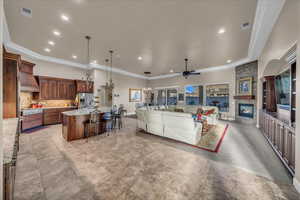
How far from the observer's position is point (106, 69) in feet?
24.2

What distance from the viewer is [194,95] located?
823 centimetres

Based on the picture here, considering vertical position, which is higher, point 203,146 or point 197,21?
point 197,21

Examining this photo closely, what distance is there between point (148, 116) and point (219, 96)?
5535 millimetres

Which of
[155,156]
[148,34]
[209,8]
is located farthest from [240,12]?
[155,156]

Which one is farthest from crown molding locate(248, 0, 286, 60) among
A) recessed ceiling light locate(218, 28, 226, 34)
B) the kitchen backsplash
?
the kitchen backsplash

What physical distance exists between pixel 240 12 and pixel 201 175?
3661 mm

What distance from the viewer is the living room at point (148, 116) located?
1732 mm

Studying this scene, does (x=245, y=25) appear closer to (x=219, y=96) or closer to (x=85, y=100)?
(x=219, y=96)

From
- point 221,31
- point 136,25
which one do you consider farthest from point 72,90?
point 221,31

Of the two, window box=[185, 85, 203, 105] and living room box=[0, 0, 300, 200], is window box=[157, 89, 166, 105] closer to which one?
window box=[185, 85, 203, 105]

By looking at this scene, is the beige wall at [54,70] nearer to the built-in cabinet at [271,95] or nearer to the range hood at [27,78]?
the range hood at [27,78]

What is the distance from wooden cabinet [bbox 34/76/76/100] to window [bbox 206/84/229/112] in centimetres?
860

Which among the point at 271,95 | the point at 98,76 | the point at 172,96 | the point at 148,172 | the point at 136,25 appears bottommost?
the point at 148,172

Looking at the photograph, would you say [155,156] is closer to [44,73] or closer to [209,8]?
[209,8]
